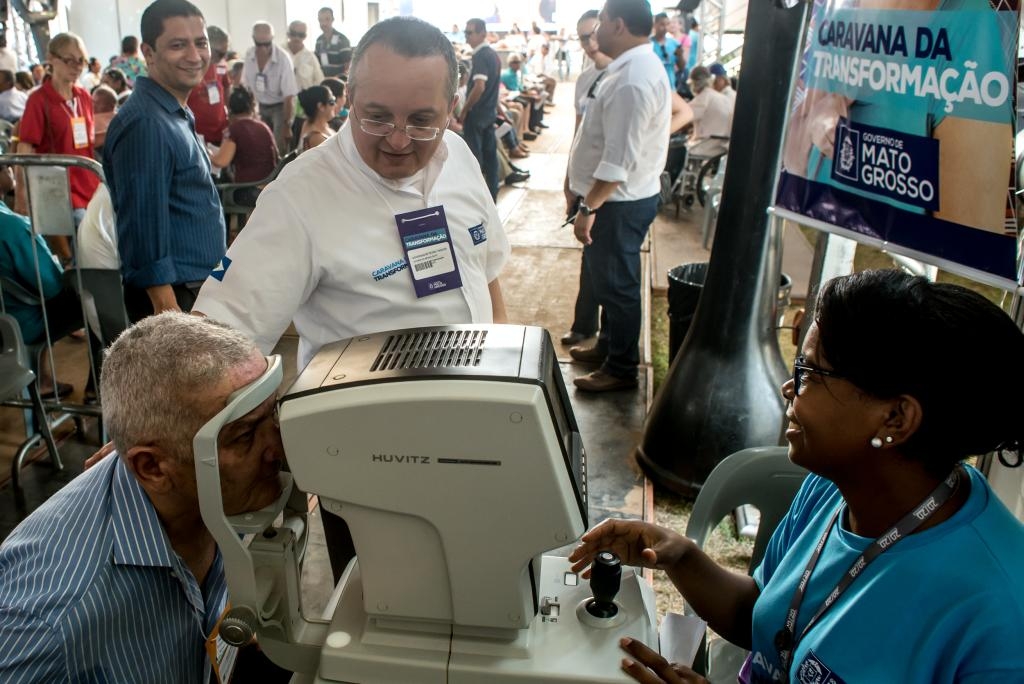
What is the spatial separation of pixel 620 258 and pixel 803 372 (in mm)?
2738

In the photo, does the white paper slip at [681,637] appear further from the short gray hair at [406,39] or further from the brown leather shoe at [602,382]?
the brown leather shoe at [602,382]

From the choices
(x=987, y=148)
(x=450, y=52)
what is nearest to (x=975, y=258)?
(x=987, y=148)

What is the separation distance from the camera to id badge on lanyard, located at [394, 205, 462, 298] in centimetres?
152

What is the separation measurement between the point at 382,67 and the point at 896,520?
107 cm

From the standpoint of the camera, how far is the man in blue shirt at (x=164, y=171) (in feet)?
7.86

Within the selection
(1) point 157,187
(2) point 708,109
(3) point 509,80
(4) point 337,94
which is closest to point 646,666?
(1) point 157,187

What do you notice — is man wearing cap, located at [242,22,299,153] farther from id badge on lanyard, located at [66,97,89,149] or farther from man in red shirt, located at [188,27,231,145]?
id badge on lanyard, located at [66,97,89,149]

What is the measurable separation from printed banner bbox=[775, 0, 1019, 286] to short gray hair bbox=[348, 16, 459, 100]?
925 millimetres

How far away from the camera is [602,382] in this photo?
3990mm

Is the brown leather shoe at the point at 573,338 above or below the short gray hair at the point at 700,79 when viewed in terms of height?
below

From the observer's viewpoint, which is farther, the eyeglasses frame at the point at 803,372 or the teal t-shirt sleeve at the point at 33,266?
the teal t-shirt sleeve at the point at 33,266

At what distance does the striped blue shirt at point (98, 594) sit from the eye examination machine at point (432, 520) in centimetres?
19

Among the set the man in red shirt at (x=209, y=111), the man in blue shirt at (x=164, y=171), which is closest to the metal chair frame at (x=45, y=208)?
the man in blue shirt at (x=164, y=171)

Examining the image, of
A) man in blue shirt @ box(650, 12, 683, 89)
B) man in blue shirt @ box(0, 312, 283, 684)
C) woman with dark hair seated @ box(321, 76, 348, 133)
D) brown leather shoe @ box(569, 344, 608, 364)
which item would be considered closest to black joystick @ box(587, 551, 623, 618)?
man in blue shirt @ box(0, 312, 283, 684)
